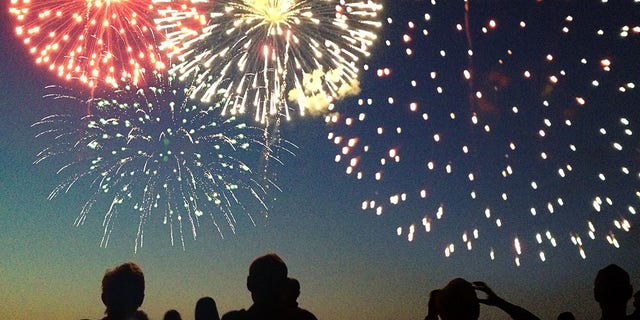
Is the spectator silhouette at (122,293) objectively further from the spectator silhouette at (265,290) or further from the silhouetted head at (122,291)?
the spectator silhouette at (265,290)

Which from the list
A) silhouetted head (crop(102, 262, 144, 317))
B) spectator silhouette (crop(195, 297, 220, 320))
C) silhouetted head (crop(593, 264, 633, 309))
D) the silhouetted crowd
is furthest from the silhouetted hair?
silhouetted head (crop(593, 264, 633, 309))

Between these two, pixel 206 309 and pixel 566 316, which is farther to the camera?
pixel 566 316

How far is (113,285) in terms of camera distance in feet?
15.6

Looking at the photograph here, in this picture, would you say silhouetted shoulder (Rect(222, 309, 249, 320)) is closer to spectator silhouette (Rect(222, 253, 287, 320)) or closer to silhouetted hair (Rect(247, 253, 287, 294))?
spectator silhouette (Rect(222, 253, 287, 320))

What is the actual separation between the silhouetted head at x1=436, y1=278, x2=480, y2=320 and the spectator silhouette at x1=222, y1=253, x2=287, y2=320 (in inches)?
48.0

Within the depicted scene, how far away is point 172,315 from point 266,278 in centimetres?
343

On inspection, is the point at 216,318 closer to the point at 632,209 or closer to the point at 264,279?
the point at 264,279

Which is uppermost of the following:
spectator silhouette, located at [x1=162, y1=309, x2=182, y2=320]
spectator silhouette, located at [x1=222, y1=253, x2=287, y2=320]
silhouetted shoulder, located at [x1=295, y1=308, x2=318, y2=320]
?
spectator silhouette, located at [x1=162, y1=309, x2=182, y2=320]

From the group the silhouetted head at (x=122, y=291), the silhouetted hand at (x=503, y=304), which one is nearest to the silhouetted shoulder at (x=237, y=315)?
the silhouetted head at (x=122, y=291)

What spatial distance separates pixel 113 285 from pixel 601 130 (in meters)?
14.2

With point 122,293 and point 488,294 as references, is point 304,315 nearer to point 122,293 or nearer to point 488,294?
point 488,294

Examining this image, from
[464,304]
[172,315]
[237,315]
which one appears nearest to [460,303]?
[464,304]

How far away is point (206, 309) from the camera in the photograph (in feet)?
20.2

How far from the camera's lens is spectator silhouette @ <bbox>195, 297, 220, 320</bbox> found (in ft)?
20.1
